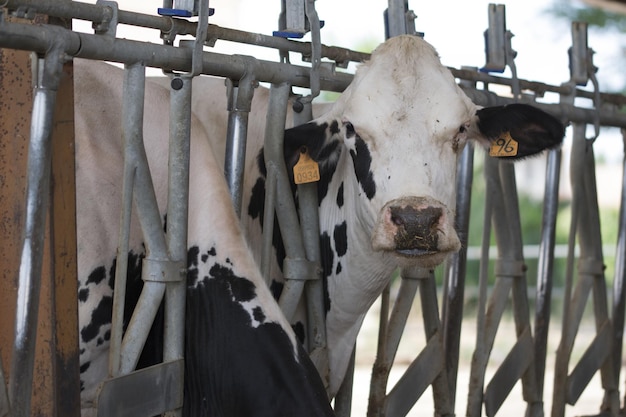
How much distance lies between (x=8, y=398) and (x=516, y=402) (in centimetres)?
739

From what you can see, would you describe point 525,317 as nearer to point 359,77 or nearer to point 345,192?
point 345,192

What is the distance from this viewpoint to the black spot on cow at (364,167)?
352 cm

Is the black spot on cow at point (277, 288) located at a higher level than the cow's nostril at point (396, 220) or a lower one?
lower

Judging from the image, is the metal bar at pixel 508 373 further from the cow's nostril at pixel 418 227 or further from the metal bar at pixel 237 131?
the metal bar at pixel 237 131

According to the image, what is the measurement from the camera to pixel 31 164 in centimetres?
236

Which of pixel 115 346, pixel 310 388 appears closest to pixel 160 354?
pixel 115 346

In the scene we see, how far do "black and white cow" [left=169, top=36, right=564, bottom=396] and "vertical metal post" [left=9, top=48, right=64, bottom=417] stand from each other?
126 cm

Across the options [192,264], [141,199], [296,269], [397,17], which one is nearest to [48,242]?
[141,199]

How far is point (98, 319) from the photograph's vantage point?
3.04 metres

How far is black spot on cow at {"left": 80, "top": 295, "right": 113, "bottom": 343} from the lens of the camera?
303 cm

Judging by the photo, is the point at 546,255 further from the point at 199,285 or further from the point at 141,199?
the point at 141,199

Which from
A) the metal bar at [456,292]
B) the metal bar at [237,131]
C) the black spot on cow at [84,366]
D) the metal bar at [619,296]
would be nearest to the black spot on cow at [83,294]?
the black spot on cow at [84,366]

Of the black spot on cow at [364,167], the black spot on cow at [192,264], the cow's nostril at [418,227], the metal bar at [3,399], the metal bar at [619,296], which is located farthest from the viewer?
the metal bar at [619,296]

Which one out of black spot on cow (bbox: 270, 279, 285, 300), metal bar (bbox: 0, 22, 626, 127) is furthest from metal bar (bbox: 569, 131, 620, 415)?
black spot on cow (bbox: 270, 279, 285, 300)
